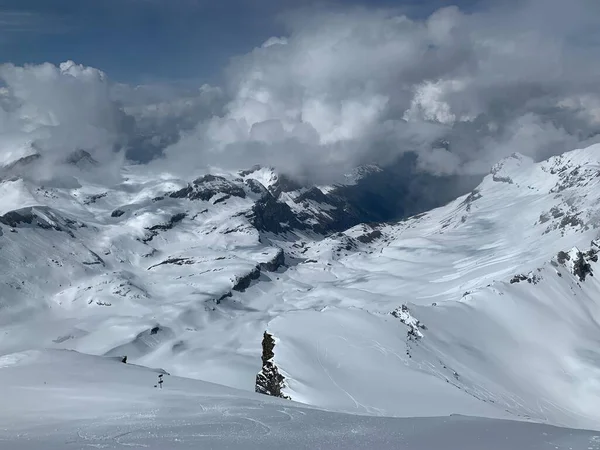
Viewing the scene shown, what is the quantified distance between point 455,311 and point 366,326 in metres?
69.8

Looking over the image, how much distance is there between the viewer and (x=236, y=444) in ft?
114

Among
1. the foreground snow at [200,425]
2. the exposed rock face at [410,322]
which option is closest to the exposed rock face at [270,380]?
the foreground snow at [200,425]

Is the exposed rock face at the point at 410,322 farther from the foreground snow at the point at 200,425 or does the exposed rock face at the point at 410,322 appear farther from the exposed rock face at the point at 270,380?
the foreground snow at the point at 200,425

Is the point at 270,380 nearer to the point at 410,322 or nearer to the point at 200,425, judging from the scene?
the point at 200,425

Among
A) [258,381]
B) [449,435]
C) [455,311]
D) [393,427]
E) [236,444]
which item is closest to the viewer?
[236,444]

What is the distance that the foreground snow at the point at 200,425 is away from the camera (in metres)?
35.0

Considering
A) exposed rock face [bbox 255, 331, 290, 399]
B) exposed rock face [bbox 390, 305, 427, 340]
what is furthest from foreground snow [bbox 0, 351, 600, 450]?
exposed rock face [bbox 390, 305, 427, 340]

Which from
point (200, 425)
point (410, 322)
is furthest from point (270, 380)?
point (410, 322)

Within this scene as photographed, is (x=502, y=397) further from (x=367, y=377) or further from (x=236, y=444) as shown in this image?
(x=236, y=444)

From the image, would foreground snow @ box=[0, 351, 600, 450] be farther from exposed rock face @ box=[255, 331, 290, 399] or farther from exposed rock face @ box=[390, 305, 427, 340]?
exposed rock face @ box=[390, 305, 427, 340]

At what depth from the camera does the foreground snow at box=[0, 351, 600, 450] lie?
35.0 meters

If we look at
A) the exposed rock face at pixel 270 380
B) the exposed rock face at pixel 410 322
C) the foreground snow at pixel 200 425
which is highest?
the exposed rock face at pixel 410 322

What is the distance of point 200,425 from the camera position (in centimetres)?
3928

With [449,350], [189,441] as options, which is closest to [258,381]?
[189,441]
